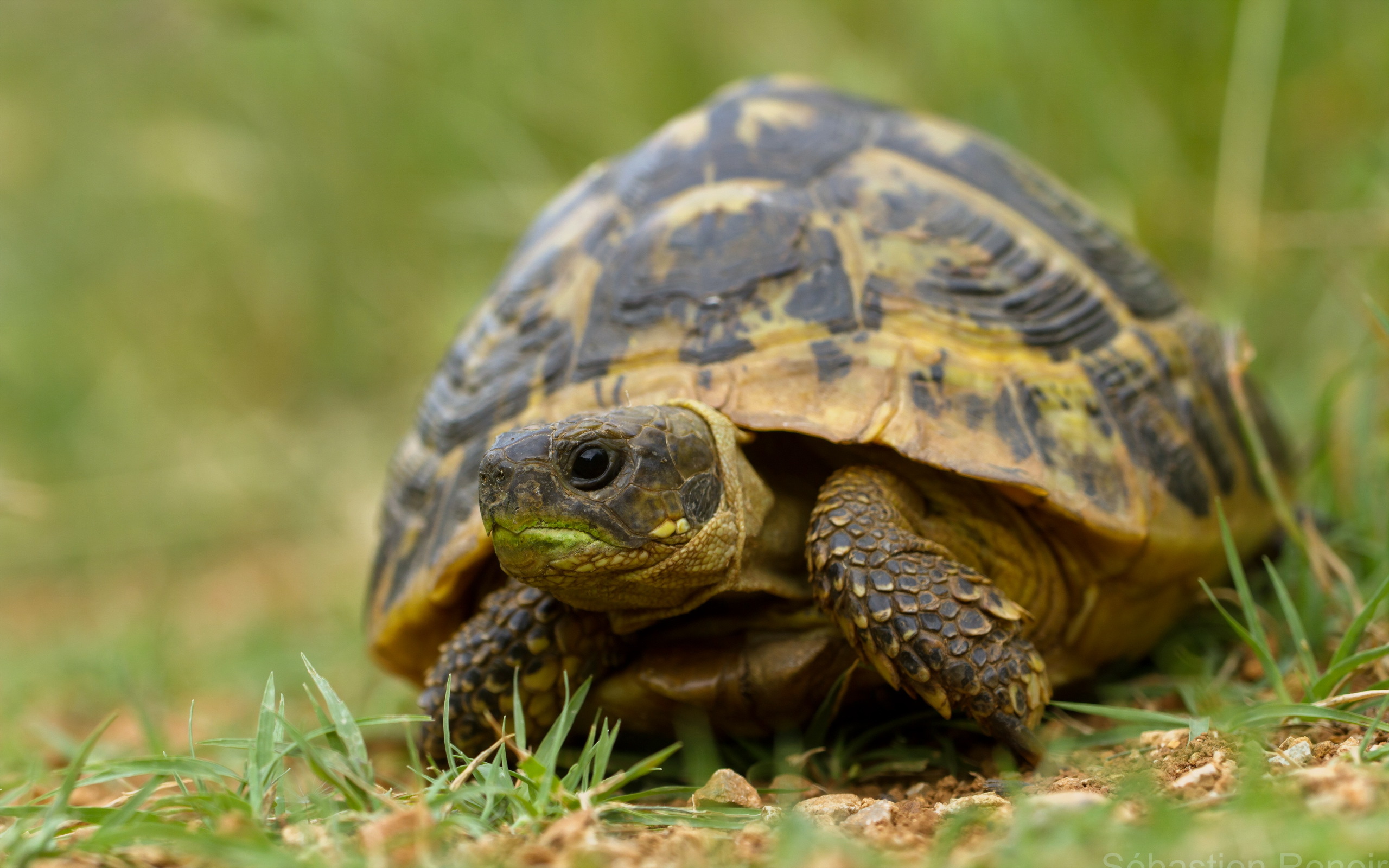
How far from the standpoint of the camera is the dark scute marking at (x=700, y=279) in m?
2.95

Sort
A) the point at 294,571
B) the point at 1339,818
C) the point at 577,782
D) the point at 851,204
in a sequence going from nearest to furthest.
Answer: the point at 1339,818 → the point at 577,782 → the point at 851,204 → the point at 294,571

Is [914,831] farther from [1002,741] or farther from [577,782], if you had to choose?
[577,782]

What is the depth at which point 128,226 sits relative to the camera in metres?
10.1

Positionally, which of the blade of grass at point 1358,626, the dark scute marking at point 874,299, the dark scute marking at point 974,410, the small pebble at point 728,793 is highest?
the dark scute marking at point 874,299

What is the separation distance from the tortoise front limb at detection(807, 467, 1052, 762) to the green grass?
226 mm

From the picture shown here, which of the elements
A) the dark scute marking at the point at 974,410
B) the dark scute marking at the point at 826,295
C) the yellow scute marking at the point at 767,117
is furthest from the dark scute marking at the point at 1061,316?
the yellow scute marking at the point at 767,117

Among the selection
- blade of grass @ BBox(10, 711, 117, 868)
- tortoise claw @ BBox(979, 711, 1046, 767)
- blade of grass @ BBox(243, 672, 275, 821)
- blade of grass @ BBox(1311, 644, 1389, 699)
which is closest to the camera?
blade of grass @ BBox(10, 711, 117, 868)

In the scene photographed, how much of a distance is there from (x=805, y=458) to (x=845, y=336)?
354mm

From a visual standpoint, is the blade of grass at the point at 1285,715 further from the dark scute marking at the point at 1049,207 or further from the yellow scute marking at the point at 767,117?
the yellow scute marking at the point at 767,117

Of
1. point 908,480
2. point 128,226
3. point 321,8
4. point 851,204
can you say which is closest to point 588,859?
point 908,480

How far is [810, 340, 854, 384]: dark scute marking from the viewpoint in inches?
110

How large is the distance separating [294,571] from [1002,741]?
231 inches

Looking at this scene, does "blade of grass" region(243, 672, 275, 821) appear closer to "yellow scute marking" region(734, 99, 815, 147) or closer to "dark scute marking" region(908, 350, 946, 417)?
"dark scute marking" region(908, 350, 946, 417)

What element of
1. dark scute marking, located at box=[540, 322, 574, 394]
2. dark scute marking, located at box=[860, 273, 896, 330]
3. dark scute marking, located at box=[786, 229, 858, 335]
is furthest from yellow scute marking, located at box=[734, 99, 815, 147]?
dark scute marking, located at box=[540, 322, 574, 394]
